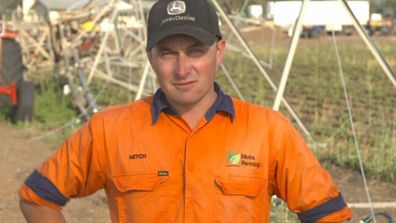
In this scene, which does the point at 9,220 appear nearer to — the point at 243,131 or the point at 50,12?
the point at 243,131

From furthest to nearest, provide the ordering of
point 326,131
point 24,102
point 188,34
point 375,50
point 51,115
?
1. point 51,115
2. point 24,102
3. point 326,131
4. point 375,50
5. point 188,34

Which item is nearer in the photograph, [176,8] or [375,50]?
[176,8]

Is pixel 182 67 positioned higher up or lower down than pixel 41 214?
higher up

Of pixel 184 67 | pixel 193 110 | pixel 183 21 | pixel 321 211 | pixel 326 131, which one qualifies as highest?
pixel 183 21

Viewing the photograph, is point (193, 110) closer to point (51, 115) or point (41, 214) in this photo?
point (41, 214)

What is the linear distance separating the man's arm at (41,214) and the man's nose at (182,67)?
0.49 metres

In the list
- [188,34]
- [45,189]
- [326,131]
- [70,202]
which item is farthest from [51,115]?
[188,34]

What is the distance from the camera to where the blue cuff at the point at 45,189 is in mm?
2215

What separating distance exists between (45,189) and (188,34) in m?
0.56

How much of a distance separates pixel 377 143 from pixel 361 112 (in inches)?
105

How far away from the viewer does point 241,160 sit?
6.90 feet

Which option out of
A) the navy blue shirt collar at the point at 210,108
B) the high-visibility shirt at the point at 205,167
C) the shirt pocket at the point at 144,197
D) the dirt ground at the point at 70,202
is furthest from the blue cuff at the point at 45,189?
the dirt ground at the point at 70,202

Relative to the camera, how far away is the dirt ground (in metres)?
5.47

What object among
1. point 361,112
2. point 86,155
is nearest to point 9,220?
point 86,155
